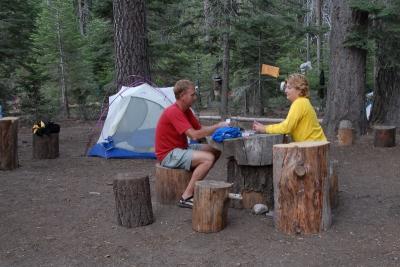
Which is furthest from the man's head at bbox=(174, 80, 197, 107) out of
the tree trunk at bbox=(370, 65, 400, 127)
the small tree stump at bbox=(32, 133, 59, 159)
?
the tree trunk at bbox=(370, 65, 400, 127)

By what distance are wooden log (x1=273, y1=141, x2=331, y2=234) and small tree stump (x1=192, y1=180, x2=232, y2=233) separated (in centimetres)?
53

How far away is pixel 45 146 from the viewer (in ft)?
29.5

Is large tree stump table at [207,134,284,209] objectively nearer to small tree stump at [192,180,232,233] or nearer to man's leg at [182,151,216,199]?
man's leg at [182,151,216,199]

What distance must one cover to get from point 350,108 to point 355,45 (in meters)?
1.36

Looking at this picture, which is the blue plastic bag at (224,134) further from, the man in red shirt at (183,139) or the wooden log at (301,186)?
the wooden log at (301,186)

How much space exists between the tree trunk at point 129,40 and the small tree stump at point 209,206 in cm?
617

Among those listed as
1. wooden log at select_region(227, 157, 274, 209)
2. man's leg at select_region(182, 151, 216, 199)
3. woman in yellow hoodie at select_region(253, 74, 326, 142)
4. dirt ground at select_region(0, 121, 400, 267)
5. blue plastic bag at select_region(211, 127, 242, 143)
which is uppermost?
woman in yellow hoodie at select_region(253, 74, 326, 142)

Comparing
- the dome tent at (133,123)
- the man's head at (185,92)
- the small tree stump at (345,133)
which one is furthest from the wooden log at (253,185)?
the small tree stump at (345,133)

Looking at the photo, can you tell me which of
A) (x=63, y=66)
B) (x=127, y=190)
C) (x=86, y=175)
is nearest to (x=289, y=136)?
(x=127, y=190)

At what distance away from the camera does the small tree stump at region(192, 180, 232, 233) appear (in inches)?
180

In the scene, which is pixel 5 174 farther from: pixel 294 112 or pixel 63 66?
pixel 63 66

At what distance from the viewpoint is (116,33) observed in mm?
10461

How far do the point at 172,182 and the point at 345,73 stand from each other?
5862mm

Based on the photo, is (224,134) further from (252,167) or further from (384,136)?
(384,136)
